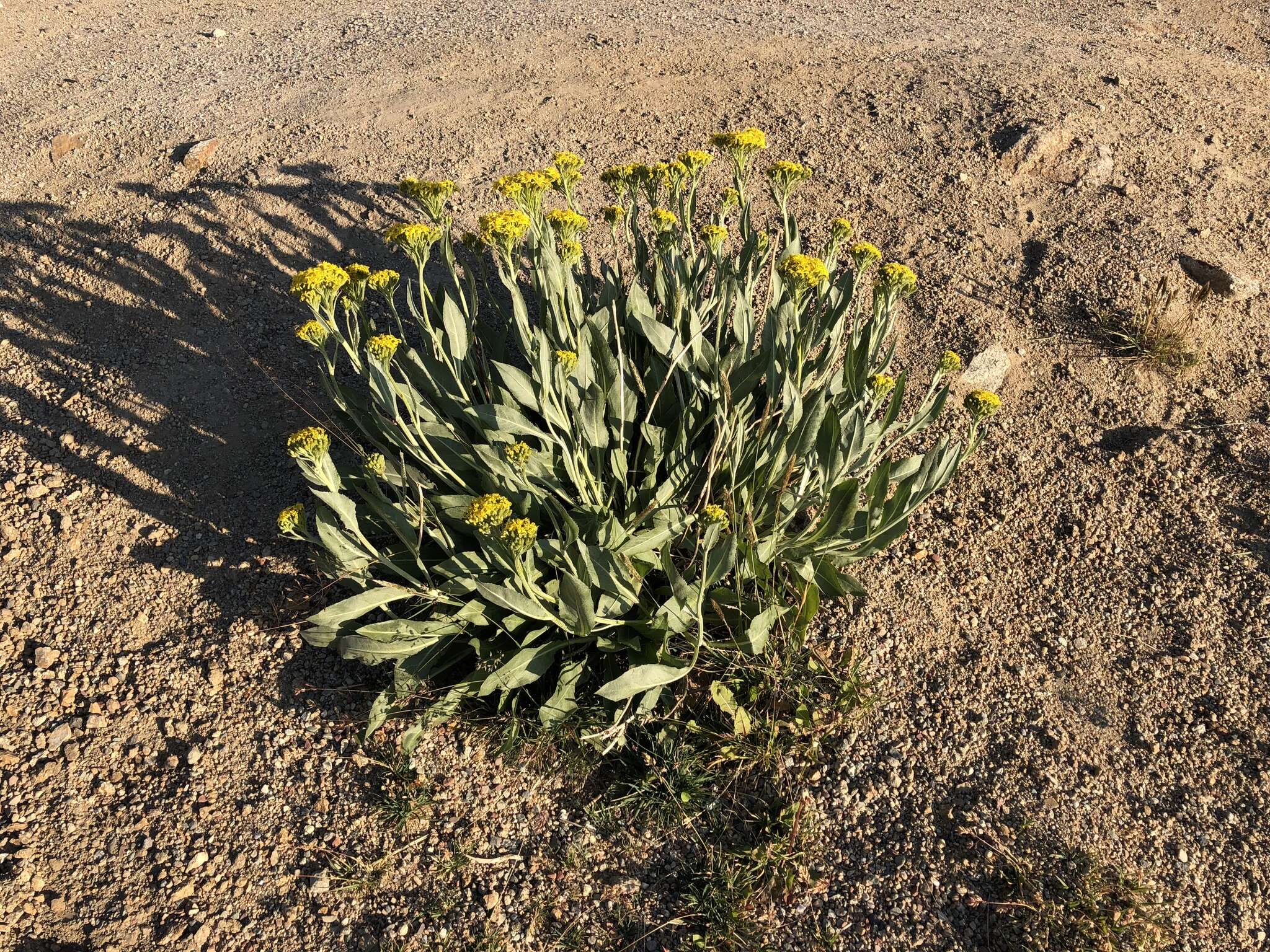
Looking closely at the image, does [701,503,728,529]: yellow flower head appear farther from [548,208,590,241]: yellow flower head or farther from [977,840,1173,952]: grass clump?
[977,840,1173,952]: grass clump

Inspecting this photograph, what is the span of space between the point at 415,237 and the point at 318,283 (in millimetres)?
349

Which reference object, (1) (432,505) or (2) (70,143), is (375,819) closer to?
(1) (432,505)

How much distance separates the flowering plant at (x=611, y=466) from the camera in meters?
3.05

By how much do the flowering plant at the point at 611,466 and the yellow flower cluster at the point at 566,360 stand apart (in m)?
0.02

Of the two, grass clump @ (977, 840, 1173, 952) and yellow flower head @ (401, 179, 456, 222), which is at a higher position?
yellow flower head @ (401, 179, 456, 222)

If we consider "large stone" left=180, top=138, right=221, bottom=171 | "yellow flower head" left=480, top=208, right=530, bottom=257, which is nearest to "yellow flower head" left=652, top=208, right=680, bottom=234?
"yellow flower head" left=480, top=208, right=530, bottom=257

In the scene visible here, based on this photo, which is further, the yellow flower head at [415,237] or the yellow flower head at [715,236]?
the yellow flower head at [715,236]

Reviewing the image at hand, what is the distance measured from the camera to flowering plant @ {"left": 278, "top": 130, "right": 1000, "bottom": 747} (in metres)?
3.05

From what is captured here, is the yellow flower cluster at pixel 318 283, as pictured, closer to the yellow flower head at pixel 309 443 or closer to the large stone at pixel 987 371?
A: the yellow flower head at pixel 309 443

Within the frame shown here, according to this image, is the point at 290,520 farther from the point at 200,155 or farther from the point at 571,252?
the point at 200,155

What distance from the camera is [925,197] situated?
5375 mm

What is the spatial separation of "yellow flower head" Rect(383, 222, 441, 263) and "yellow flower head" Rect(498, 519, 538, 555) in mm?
996

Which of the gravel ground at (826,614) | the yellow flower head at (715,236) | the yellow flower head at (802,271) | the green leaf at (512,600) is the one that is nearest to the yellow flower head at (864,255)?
the yellow flower head at (802,271)

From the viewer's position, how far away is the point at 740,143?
3256 millimetres
